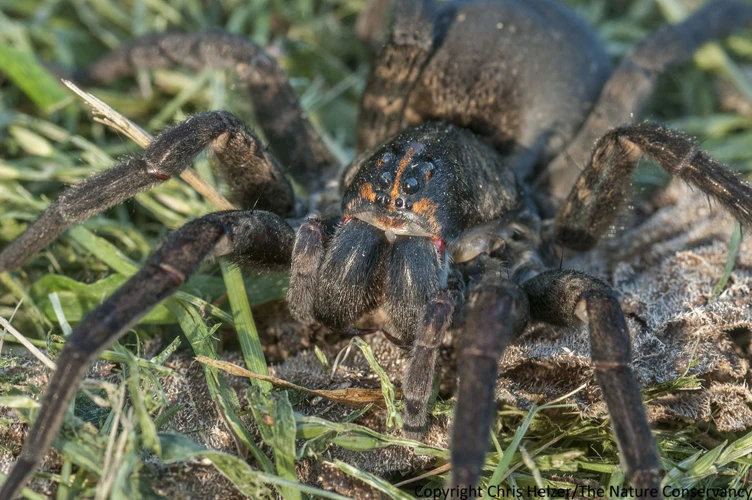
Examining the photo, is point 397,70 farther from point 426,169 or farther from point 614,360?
point 614,360

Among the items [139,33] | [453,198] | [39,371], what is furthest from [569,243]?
[139,33]

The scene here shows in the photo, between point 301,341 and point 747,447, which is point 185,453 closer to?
point 301,341

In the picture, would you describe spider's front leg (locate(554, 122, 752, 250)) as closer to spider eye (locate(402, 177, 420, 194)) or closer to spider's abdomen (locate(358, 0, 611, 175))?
spider's abdomen (locate(358, 0, 611, 175))

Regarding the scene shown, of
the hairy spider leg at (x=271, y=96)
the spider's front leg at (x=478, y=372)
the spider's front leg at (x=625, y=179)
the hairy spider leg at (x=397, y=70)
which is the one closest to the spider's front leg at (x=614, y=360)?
the spider's front leg at (x=478, y=372)

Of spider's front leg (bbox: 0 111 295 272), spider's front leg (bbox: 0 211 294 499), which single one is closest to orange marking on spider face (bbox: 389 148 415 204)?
spider's front leg (bbox: 0 211 294 499)

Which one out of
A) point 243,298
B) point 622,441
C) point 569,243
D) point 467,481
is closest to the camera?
point 467,481

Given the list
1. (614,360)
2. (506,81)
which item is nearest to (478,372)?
(614,360)
